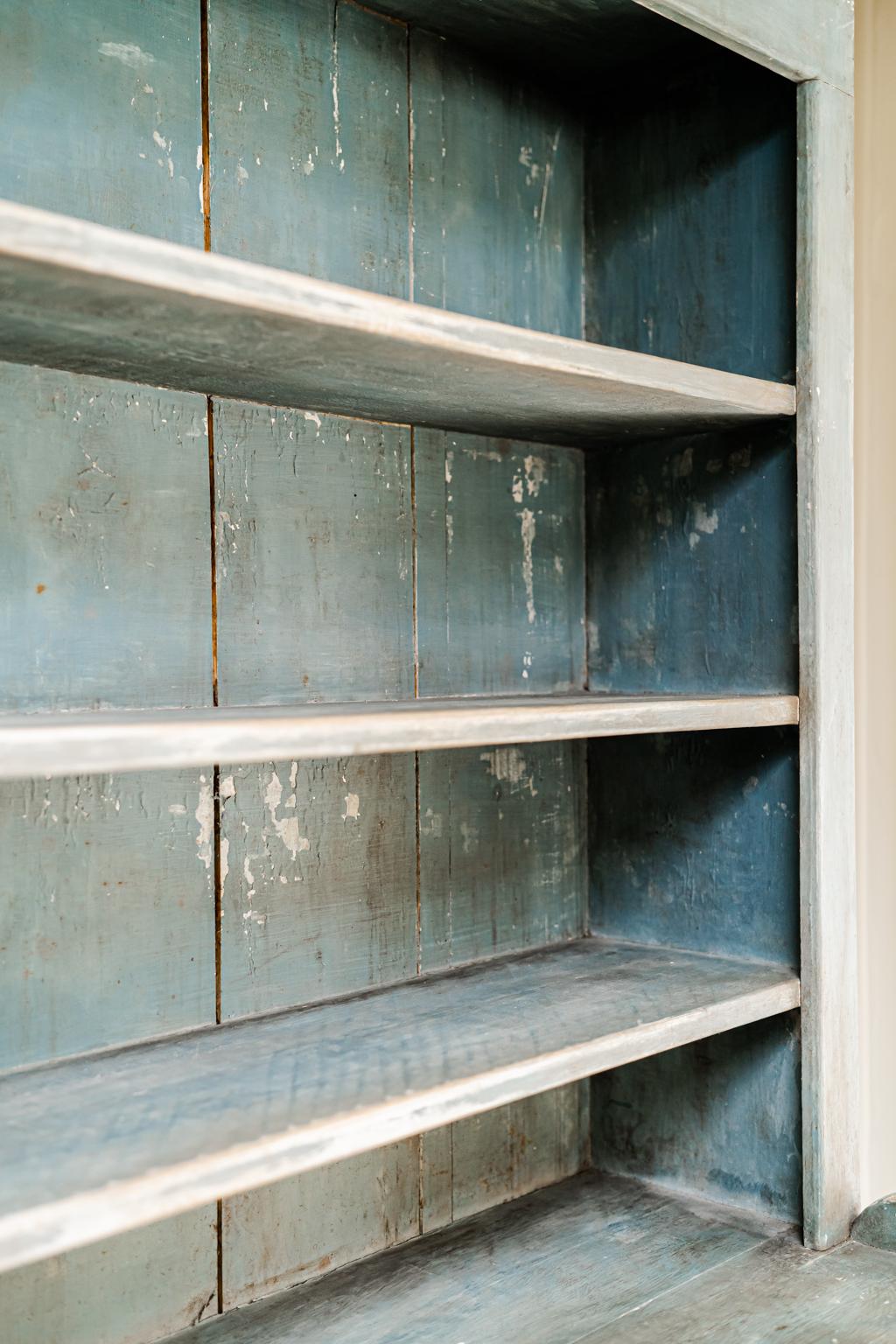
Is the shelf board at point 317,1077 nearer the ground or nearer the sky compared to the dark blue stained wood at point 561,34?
nearer the ground

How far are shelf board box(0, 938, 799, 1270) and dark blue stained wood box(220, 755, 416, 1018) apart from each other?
39 mm

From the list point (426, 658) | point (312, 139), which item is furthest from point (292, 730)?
point (312, 139)

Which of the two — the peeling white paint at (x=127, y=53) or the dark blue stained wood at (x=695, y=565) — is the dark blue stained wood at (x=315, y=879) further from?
the peeling white paint at (x=127, y=53)

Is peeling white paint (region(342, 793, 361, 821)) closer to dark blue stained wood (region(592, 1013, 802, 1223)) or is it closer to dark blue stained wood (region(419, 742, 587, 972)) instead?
dark blue stained wood (region(419, 742, 587, 972))

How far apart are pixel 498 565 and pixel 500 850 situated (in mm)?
396

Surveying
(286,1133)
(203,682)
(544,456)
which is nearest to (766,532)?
(544,456)

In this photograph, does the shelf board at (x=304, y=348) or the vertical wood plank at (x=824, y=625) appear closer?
the shelf board at (x=304, y=348)

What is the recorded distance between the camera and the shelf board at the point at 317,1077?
0.95 m

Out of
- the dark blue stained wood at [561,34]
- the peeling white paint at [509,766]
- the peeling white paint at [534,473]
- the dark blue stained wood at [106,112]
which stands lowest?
the peeling white paint at [509,766]

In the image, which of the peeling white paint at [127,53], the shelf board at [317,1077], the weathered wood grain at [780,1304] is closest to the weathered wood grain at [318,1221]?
the shelf board at [317,1077]

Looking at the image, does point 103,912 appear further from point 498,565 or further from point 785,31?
point 785,31

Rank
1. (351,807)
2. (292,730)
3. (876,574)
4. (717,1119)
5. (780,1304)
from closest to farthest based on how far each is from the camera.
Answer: (292,730) → (780,1304) → (351,807) → (717,1119) → (876,574)

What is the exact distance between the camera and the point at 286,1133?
1.04 m

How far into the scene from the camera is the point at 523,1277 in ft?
4.98
